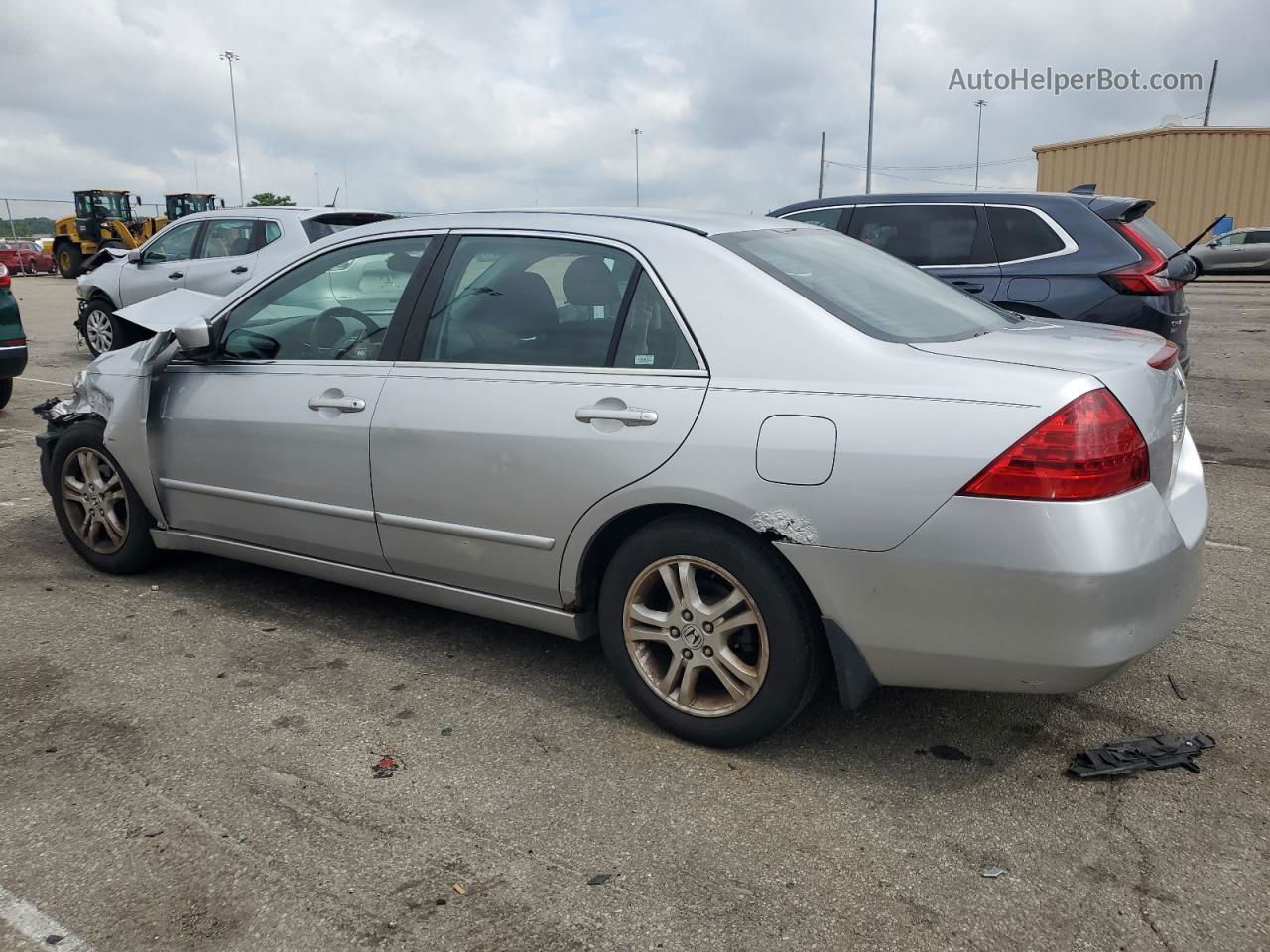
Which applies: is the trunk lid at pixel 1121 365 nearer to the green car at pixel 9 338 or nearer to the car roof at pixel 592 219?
the car roof at pixel 592 219

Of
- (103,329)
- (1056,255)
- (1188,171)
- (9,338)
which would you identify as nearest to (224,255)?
(103,329)

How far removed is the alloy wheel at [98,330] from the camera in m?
12.2

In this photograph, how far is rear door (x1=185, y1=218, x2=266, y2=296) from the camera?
1066cm

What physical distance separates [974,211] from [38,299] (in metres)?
23.1

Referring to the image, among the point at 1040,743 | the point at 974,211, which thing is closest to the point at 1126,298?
the point at 974,211

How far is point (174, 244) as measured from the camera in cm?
1161

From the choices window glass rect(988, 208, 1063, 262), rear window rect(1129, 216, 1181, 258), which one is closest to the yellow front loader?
window glass rect(988, 208, 1063, 262)

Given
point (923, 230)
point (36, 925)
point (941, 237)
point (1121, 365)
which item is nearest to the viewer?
point (36, 925)

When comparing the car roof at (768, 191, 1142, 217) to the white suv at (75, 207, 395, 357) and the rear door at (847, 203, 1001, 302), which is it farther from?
the white suv at (75, 207, 395, 357)

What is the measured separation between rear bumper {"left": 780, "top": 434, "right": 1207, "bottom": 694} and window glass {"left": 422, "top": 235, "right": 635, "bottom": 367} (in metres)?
1.01

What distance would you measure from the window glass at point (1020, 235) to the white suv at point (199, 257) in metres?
5.86

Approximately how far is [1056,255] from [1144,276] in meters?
0.55

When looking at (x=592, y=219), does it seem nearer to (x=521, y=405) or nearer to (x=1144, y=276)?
(x=521, y=405)

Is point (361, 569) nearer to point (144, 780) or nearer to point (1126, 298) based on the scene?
point (144, 780)
